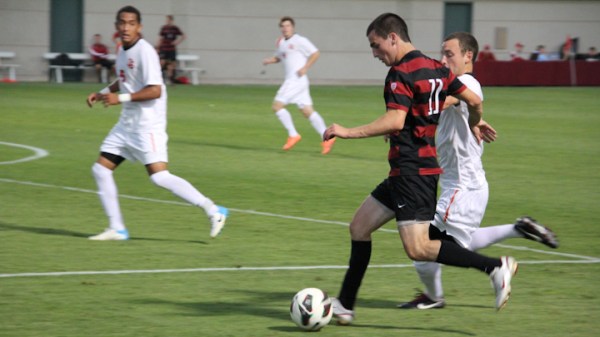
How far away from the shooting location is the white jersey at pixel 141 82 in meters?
9.72

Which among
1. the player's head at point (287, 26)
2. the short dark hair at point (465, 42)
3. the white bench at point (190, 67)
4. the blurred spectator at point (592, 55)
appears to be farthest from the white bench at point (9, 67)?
the short dark hair at point (465, 42)

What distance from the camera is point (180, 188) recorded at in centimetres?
974

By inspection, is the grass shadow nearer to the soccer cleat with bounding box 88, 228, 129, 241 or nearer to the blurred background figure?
the soccer cleat with bounding box 88, 228, 129, 241

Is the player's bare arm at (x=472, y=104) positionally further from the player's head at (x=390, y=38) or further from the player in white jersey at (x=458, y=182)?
the player's head at (x=390, y=38)

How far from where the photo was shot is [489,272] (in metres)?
6.65

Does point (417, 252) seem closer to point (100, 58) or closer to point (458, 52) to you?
point (458, 52)

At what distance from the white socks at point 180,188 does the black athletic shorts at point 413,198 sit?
3482 mm

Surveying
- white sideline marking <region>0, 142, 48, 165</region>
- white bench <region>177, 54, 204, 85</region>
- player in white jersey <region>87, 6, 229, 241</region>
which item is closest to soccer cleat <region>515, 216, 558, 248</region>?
player in white jersey <region>87, 6, 229, 241</region>

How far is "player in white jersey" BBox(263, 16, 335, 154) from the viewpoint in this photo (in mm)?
18400

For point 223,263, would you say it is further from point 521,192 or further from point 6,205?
point 521,192

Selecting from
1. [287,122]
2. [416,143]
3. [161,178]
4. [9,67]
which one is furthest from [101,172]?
[9,67]

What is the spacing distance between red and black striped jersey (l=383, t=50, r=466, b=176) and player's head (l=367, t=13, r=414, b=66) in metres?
0.06

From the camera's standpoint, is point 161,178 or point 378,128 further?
point 161,178

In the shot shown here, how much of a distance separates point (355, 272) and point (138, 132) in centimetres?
354
